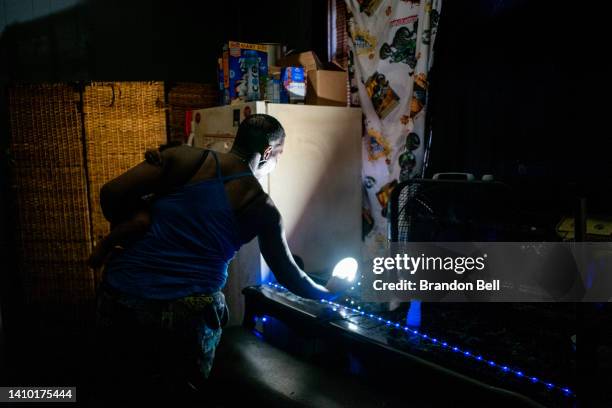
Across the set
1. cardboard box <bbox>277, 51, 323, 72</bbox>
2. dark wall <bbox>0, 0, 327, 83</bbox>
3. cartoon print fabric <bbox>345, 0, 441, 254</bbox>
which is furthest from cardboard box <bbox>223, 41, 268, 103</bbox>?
dark wall <bbox>0, 0, 327, 83</bbox>

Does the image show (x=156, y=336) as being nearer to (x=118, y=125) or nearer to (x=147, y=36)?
(x=118, y=125)

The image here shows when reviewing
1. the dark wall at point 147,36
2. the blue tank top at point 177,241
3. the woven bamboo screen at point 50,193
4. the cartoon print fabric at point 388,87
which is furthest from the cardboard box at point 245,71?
the blue tank top at point 177,241

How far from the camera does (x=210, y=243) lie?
1922 mm

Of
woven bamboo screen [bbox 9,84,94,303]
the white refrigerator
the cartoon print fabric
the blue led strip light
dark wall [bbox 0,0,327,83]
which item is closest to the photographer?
the blue led strip light

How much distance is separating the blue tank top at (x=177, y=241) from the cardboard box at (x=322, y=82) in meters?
1.88

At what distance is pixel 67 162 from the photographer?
4.05m

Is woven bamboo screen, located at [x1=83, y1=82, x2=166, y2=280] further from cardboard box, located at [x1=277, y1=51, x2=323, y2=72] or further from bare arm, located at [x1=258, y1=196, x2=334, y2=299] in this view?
bare arm, located at [x1=258, y1=196, x2=334, y2=299]

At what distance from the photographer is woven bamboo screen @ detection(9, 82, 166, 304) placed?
4004 mm

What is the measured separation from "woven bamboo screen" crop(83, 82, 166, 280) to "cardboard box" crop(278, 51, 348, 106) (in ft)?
4.03

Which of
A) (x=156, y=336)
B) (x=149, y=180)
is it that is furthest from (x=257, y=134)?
(x=156, y=336)

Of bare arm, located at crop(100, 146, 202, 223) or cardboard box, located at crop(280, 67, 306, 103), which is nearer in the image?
bare arm, located at crop(100, 146, 202, 223)

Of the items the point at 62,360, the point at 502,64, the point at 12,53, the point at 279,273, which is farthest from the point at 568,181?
the point at 12,53

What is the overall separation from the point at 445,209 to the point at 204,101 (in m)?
2.52

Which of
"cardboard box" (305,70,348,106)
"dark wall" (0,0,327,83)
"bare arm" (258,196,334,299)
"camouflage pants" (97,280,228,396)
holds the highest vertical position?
"dark wall" (0,0,327,83)
